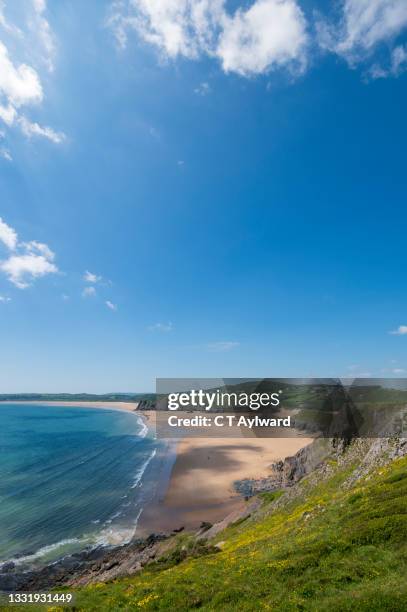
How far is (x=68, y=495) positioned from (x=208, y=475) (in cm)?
2684

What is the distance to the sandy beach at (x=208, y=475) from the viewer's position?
45.4 m

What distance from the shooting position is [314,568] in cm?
1475

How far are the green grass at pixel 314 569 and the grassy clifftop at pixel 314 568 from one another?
0.13ft

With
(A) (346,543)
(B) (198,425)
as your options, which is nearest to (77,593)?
(A) (346,543)

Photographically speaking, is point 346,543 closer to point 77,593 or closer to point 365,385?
point 77,593

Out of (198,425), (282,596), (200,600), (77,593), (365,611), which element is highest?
(365,611)

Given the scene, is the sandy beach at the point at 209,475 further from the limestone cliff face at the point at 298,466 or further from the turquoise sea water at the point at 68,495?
the turquoise sea water at the point at 68,495

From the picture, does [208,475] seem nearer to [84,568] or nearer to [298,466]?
[298,466]

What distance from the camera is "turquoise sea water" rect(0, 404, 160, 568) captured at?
38219 mm

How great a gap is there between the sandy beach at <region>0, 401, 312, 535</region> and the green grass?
24460 mm

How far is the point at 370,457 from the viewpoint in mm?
28625

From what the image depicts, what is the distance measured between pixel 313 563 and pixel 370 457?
16.8 metres

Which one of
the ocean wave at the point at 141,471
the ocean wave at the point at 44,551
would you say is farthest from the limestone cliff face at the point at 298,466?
the ocean wave at the point at 44,551

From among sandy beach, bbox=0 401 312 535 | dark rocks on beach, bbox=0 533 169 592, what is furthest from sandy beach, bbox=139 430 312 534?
dark rocks on beach, bbox=0 533 169 592
